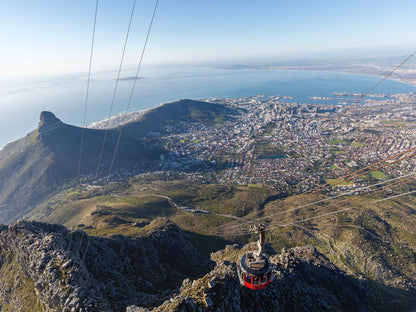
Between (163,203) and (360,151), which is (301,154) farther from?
(163,203)

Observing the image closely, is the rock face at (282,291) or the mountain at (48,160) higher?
the rock face at (282,291)

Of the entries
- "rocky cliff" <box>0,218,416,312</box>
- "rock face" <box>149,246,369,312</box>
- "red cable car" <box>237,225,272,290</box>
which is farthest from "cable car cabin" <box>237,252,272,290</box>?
"rocky cliff" <box>0,218,416,312</box>

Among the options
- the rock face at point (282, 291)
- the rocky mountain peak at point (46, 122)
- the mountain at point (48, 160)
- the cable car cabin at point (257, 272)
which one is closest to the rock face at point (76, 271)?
the rock face at point (282, 291)

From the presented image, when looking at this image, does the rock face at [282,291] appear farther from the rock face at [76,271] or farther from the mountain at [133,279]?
the rock face at [76,271]

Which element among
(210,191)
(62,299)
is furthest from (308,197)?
(62,299)

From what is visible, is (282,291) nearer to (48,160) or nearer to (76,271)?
(76,271)

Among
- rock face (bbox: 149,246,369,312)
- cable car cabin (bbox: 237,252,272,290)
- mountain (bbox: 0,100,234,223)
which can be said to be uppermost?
cable car cabin (bbox: 237,252,272,290)

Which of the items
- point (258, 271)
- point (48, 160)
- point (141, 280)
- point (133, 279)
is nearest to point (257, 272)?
point (258, 271)

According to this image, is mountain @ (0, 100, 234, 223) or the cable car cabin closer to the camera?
the cable car cabin

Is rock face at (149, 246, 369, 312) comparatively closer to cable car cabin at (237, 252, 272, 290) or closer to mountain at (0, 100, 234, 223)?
cable car cabin at (237, 252, 272, 290)

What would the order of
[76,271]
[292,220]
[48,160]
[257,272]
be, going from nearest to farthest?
1. [257,272]
2. [76,271]
3. [292,220]
4. [48,160]
